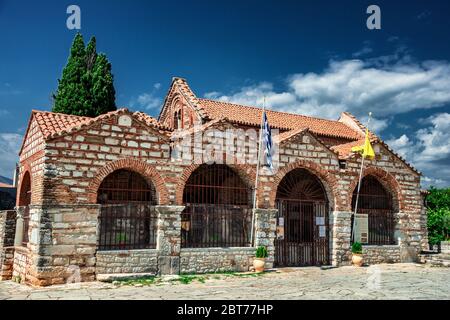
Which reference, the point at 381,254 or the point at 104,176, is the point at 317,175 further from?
the point at 104,176

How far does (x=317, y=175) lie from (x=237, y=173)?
2991mm

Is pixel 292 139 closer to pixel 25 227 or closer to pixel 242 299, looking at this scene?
pixel 242 299

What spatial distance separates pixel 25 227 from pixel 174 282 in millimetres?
5239

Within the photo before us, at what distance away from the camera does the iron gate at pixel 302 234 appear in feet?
44.7

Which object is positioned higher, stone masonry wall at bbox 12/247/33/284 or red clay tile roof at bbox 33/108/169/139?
red clay tile roof at bbox 33/108/169/139

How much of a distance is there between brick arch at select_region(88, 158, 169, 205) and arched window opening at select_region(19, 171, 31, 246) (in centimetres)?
273

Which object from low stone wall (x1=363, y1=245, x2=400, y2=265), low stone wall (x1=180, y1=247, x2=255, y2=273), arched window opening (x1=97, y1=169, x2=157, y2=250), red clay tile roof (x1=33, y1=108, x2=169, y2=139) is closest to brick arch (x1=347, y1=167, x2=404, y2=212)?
low stone wall (x1=363, y1=245, x2=400, y2=265)

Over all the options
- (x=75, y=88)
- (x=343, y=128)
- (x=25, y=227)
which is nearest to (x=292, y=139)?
(x=25, y=227)

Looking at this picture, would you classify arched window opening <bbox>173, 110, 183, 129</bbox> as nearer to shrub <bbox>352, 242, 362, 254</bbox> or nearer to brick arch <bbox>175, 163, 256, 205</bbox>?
brick arch <bbox>175, 163, 256, 205</bbox>

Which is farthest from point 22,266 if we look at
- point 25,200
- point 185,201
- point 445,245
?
point 445,245

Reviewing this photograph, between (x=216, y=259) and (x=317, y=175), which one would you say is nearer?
(x=216, y=259)

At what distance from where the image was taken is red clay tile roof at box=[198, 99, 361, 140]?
65.9ft

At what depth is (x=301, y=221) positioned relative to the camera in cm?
1395

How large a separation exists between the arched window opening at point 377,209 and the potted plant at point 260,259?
4457 mm
